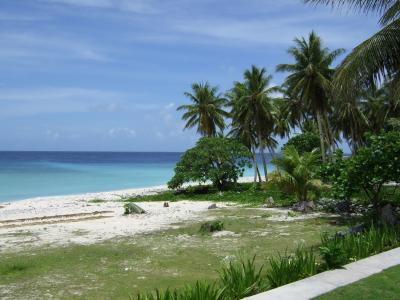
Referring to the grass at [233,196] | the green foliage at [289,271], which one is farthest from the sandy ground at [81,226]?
the green foliage at [289,271]

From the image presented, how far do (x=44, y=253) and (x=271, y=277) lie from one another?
675 cm

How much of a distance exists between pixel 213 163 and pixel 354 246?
1004 inches

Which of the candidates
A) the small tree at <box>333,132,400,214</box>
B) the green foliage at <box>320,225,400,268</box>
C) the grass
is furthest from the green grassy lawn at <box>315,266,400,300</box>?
the grass

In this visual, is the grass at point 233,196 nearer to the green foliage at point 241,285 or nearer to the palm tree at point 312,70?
the palm tree at point 312,70

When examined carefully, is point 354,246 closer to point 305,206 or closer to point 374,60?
point 374,60

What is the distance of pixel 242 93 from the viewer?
36.0m

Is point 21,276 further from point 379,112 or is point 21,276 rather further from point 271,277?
point 379,112

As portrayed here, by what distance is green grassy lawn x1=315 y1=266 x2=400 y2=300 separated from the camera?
231 inches

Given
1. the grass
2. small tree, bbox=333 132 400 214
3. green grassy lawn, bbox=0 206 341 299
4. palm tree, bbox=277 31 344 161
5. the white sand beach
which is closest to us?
green grassy lawn, bbox=0 206 341 299

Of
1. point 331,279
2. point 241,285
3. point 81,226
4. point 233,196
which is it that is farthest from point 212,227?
point 233,196

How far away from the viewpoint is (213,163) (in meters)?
33.5

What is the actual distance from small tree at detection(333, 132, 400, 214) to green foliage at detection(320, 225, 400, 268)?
3.55m

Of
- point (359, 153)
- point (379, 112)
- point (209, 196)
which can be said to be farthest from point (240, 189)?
point (359, 153)

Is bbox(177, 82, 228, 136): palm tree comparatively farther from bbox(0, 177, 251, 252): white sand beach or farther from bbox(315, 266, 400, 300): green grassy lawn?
bbox(315, 266, 400, 300): green grassy lawn
